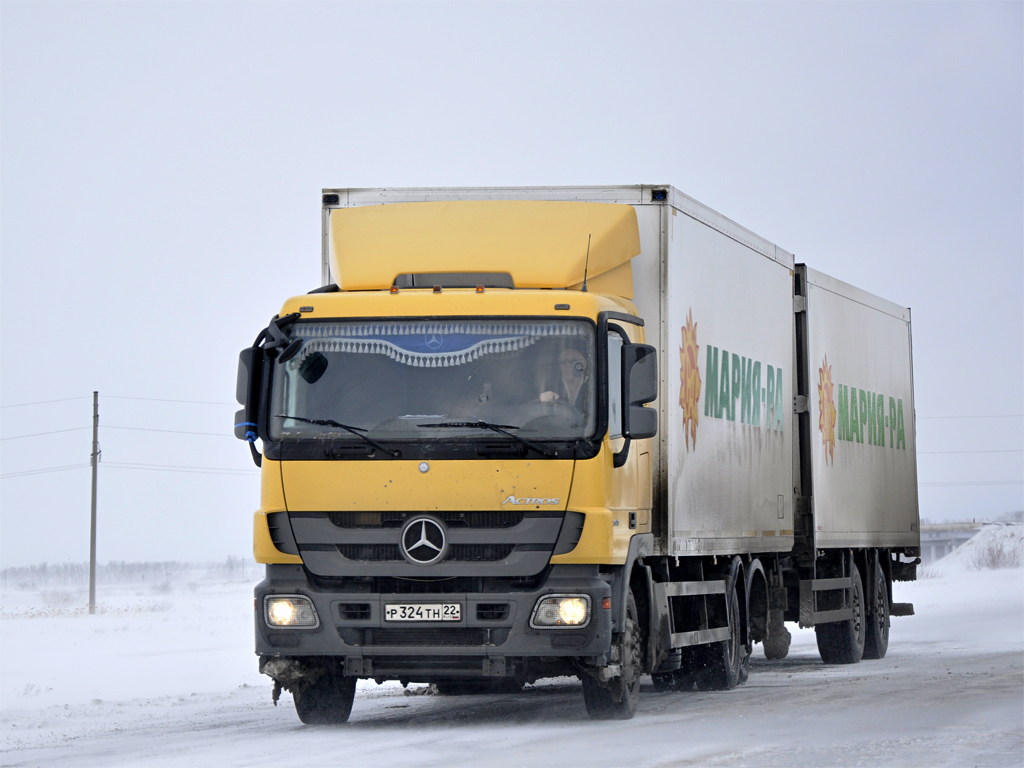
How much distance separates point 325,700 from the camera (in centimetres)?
1134

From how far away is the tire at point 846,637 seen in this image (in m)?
18.3

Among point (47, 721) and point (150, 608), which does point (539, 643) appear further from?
point (150, 608)

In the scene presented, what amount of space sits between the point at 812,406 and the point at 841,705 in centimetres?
490

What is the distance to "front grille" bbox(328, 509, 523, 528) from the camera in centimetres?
1027

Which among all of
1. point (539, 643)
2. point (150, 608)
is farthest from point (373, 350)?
point (150, 608)

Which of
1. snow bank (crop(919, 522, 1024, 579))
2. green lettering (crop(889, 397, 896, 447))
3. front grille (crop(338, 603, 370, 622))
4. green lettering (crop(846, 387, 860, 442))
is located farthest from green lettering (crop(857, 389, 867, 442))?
snow bank (crop(919, 522, 1024, 579))

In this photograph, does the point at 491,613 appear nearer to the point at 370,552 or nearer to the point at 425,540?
the point at 425,540

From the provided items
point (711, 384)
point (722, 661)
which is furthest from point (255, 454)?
point (722, 661)

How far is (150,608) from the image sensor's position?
1670 inches

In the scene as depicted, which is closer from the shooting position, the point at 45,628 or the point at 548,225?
the point at 548,225

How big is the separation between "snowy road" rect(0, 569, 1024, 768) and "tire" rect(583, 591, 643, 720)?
147 mm

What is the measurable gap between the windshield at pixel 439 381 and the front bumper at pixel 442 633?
1.02 m

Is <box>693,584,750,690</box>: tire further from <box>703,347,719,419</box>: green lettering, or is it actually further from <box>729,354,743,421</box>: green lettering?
<box>703,347,719,419</box>: green lettering

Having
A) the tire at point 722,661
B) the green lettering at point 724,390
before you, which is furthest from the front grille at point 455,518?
the tire at point 722,661
